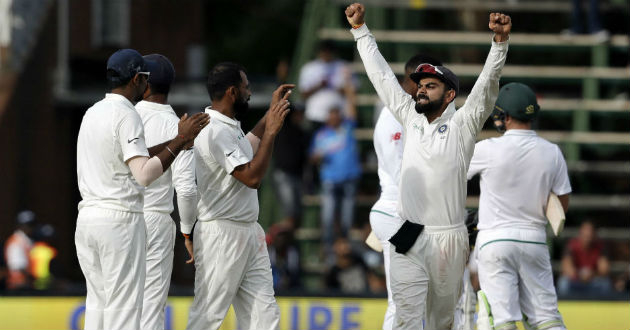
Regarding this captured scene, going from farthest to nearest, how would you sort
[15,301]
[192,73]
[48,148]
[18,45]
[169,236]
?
[192,73], [48,148], [18,45], [15,301], [169,236]

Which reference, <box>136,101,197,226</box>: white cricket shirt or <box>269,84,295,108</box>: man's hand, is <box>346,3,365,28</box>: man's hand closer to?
<box>269,84,295,108</box>: man's hand

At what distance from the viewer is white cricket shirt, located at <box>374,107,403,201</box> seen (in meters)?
9.45

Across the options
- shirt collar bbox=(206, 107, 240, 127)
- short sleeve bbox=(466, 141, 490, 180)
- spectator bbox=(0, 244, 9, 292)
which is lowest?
spectator bbox=(0, 244, 9, 292)

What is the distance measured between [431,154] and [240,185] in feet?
4.38

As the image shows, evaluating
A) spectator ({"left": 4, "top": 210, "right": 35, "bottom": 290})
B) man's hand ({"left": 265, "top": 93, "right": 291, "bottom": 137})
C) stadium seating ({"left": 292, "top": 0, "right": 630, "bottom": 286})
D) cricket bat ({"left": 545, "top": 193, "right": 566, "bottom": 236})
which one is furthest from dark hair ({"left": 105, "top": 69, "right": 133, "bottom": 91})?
spectator ({"left": 4, "top": 210, "right": 35, "bottom": 290})

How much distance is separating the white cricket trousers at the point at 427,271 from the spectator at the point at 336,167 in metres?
6.93

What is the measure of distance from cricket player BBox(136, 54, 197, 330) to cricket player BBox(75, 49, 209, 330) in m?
0.60

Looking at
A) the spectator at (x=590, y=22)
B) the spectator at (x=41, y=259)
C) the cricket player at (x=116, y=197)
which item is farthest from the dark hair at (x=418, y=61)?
the spectator at (x=41, y=259)

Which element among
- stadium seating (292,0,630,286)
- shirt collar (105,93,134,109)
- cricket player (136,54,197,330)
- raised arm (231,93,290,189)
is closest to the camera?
shirt collar (105,93,134,109)

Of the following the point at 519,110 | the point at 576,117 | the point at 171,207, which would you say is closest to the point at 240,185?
the point at 171,207

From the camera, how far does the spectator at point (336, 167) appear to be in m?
15.3

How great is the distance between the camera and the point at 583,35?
18.2m

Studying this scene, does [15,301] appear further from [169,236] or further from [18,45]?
[18,45]

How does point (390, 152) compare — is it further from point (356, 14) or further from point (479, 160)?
point (356, 14)
